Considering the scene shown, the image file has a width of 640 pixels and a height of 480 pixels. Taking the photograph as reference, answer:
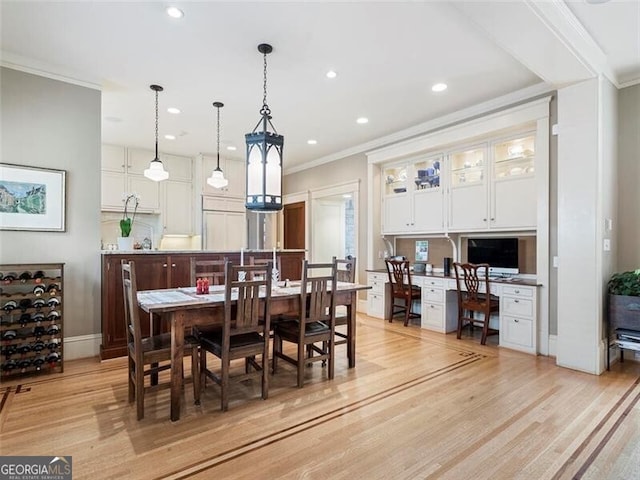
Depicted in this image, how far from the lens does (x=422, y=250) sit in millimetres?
5613

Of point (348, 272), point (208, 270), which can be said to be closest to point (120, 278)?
point (208, 270)

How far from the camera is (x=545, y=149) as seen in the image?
387 centimetres

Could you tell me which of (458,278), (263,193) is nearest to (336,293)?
(263,193)

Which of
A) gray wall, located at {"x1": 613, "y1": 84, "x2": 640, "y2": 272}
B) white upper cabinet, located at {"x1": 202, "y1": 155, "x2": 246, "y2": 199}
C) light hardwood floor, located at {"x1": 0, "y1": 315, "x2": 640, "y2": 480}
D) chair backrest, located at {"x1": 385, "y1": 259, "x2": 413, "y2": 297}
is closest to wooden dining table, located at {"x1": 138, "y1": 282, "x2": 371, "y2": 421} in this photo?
light hardwood floor, located at {"x1": 0, "y1": 315, "x2": 640, "y2": 480}

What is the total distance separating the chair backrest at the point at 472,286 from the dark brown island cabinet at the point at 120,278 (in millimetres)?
2952

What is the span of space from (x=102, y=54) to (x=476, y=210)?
450 cm

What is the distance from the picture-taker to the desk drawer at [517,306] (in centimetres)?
392

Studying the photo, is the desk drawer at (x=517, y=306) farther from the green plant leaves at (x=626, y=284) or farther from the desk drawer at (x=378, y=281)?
the desk drawer at (x=378, y=281)

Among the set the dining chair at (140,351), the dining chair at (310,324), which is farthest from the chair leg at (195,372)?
the dining chair at (310,324)

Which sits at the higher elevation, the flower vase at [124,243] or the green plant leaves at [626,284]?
the flower vase at [124,243]

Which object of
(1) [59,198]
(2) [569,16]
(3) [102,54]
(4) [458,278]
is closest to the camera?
(2) [569,16]

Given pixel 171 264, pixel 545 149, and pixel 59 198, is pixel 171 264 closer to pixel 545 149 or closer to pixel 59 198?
pixel 59 198

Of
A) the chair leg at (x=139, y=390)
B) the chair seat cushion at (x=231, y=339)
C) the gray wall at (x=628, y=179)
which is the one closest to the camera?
the chair leg at (x=139, y=390)

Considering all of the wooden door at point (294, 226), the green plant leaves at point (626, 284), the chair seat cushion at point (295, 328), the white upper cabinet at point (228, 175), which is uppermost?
the white upper cabinet at point (228, 175)
